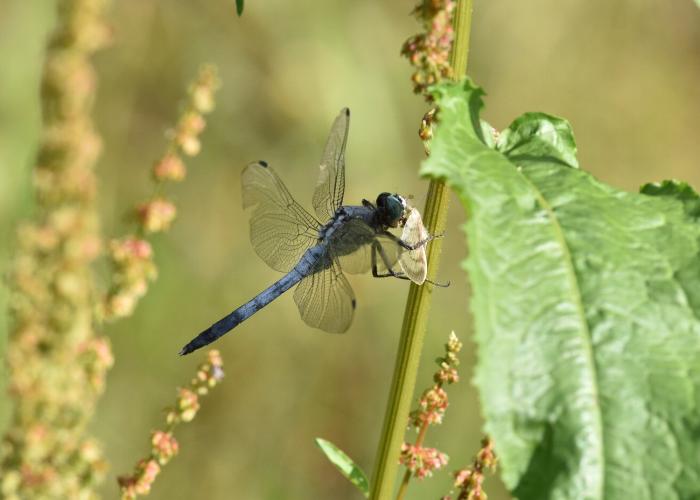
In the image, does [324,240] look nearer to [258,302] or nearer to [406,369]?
[258,302]

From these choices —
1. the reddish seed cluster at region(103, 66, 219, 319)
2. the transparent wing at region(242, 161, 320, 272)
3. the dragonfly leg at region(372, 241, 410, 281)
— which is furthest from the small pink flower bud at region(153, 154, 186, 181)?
the transparent wing at region(242, 161, 320, 272)

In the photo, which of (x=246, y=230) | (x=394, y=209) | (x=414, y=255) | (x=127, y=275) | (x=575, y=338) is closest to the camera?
(x=127, y=275)

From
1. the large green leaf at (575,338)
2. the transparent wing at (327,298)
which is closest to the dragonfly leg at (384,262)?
the transparent wing at (327,298)

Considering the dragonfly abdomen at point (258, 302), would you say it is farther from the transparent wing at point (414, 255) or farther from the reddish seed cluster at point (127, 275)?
the reddish seed cluster at point (127, 275)

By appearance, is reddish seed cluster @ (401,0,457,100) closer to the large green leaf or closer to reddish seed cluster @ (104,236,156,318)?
the large green leaf

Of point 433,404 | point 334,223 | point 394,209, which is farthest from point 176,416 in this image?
point 334,223
